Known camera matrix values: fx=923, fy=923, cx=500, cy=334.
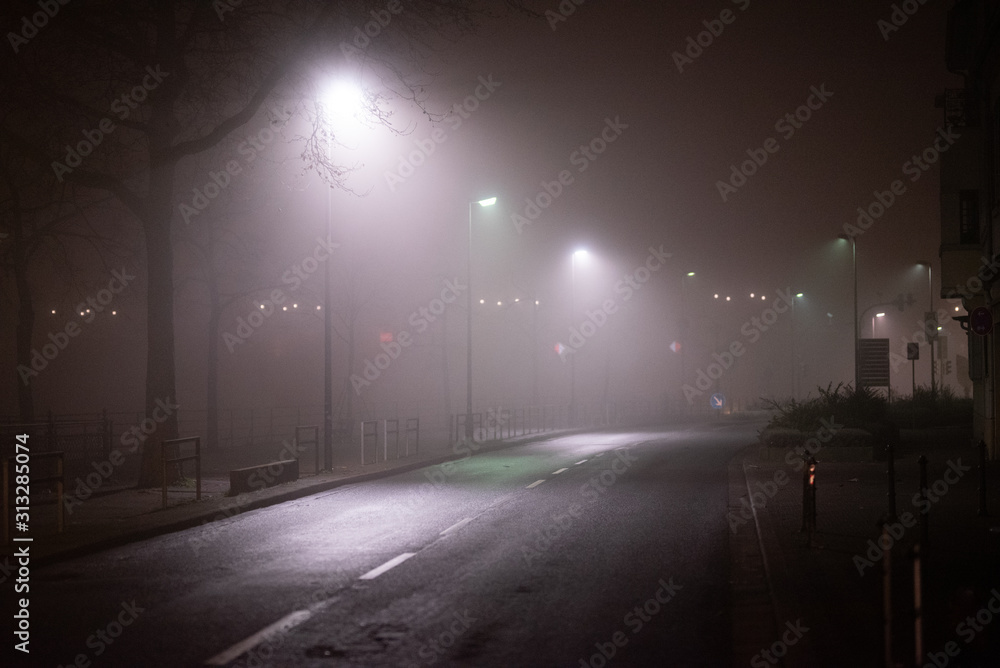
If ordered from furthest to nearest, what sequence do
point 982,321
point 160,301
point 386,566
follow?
point 982,321, point 160,301, point 386,566

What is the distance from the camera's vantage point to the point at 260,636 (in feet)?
22.5

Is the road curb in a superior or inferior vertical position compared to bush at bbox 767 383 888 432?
inferior

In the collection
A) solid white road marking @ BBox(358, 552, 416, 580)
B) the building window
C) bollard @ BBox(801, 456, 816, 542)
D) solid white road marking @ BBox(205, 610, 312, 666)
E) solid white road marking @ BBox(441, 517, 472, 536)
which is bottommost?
solid white road marking @ BBox(441, 517, 472, 536)

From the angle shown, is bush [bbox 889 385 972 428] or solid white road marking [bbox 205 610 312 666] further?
bush [bbox 889 385 972 428]

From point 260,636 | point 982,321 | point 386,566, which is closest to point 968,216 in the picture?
point 982,321

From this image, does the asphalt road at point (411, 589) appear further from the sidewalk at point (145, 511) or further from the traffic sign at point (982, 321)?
the traffic sign at point (982, 321)

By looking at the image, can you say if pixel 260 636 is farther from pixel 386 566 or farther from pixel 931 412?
pixel 931 412

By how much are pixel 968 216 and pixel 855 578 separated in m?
19.3

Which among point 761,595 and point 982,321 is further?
point 982,321

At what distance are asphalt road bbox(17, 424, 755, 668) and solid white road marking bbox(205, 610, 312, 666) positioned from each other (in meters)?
0.02

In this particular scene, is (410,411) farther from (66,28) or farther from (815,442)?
(66,28)

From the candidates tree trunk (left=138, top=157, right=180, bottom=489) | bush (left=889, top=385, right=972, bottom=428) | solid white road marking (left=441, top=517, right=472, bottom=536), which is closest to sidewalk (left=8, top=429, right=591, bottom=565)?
tree trunk (left=138, top=157, right=180, bottom=489)

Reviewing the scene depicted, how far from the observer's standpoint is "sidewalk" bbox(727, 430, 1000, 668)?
6.31 meters

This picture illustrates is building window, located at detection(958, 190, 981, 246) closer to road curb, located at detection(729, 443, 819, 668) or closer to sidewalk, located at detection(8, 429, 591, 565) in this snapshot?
road curb, located at detection(729, 443, 819, 668)
